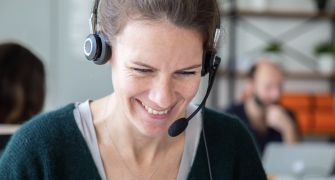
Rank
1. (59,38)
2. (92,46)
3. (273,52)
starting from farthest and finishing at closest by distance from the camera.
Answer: (273,52), (59,38), (92,46)

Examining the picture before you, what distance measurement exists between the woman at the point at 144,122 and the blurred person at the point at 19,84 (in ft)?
2.66

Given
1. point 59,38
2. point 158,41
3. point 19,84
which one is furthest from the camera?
point 59,38

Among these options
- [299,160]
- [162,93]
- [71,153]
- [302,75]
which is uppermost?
[162,93]

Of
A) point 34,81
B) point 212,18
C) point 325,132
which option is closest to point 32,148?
point 212,18

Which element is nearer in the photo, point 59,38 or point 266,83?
point 266,83

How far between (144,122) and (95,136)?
14cm

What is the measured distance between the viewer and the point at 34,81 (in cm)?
184

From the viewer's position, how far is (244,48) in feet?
13.1

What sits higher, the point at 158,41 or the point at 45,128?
the point at 158,41

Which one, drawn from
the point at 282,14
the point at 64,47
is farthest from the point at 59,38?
the point at 282,14

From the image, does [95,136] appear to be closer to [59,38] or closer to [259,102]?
[259,102]

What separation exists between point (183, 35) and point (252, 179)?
41 cm

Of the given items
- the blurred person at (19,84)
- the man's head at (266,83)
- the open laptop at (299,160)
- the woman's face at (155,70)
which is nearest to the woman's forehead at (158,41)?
the woman's face at (155,70)

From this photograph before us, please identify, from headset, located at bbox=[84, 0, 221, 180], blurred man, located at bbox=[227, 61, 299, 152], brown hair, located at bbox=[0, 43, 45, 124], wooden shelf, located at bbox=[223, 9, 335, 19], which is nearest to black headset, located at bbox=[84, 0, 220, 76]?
headset, located at bbox=[84, 0, 221, 180]
